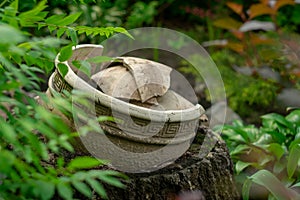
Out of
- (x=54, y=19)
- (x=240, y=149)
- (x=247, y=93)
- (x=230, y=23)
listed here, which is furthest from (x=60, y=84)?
(x=230, y=23)

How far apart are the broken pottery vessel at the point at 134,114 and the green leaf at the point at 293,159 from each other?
0.67 metres

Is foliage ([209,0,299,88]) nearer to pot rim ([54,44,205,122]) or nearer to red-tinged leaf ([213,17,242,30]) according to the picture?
red-tinged leaf ([213,17,242,30])

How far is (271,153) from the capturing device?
10.4ft

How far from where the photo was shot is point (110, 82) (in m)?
2.39

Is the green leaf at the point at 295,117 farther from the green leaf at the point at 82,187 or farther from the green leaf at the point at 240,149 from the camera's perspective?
the green leaf at the point at 82,187

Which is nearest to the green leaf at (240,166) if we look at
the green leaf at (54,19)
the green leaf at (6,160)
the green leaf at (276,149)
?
the green leaf at (276,149)

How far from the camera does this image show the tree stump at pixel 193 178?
2361 mm

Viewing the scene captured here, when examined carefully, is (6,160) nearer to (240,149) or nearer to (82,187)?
(82,187)

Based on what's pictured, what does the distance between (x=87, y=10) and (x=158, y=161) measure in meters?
1.93

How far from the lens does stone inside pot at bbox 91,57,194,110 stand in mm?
2365

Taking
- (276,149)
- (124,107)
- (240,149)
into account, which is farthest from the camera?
(240,149)

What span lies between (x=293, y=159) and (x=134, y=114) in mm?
1099

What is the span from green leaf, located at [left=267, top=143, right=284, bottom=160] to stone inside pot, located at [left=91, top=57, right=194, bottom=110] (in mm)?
785

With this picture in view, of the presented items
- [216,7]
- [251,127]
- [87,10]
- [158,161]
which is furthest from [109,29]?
[216,7]
